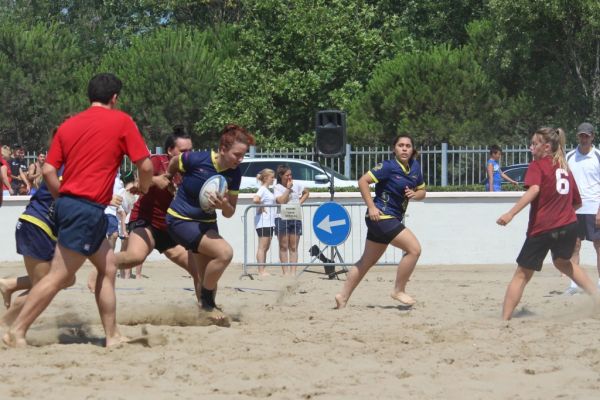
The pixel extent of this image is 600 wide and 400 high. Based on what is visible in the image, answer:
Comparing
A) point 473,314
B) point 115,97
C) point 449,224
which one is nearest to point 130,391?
point 115,97

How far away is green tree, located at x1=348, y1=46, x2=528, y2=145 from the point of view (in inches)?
1209

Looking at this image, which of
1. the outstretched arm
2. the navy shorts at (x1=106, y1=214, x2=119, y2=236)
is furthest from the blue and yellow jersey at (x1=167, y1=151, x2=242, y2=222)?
the navy shorts at (x1=106, y1=214, x2=119, y2=236)

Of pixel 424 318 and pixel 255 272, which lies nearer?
pixel 424 318

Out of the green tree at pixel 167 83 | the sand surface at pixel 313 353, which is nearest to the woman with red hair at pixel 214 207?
the sand surface at pixel 313 353

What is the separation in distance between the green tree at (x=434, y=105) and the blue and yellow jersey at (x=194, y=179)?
21.4 meters

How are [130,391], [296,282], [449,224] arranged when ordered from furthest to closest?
[449,224]
[296,282]
[130,391]

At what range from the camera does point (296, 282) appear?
14.1m

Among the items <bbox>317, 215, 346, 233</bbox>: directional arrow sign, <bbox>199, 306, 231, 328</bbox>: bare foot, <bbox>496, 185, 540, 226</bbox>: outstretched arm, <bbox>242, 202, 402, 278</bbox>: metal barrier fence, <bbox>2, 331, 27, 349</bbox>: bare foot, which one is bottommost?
<bbox>242, 202, 402, 278</bbox>: metal barrier fence

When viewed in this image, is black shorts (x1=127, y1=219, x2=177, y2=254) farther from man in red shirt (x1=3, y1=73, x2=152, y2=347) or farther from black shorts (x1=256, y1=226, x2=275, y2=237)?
black shorts (x1=256, y1=226, x2=275, y2=237)

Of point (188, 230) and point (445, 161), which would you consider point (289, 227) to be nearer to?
point (188, 230)

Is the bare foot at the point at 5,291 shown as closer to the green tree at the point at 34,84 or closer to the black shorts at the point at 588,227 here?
the black shorts at the point at 588,227

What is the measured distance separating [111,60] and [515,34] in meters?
14.9

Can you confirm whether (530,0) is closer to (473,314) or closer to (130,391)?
(473,314)

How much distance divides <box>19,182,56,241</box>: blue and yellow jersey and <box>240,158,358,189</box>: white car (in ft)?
49.7
